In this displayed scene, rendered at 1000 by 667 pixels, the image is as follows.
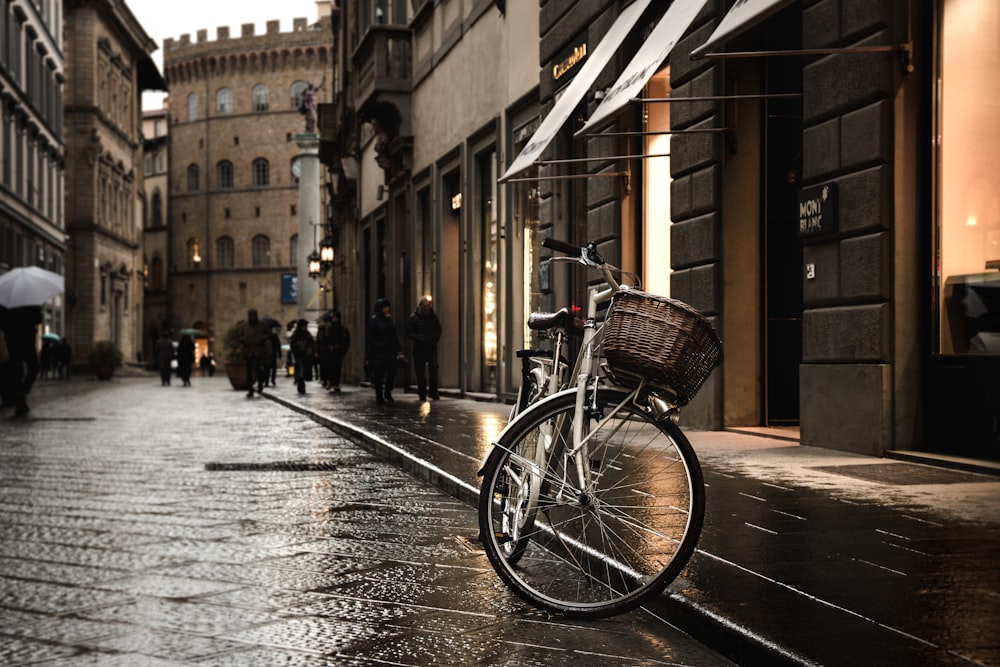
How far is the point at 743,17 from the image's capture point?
808 cm

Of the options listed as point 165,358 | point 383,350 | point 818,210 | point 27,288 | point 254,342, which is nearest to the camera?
point 818,210

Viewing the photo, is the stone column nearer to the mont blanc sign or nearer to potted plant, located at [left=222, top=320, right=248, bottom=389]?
potted plant, located at [left=222, top=320, right=248, bottom=389]

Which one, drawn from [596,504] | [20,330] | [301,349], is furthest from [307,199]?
[596,504]

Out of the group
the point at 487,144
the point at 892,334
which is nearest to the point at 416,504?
the point at 892,334

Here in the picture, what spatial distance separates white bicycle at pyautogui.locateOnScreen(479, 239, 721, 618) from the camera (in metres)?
4.56

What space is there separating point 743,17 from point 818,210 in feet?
7.16

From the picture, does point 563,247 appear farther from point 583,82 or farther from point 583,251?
point 583,82

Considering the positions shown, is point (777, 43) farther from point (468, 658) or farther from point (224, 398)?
point (224, 398)

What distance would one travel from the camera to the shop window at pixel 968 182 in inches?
339

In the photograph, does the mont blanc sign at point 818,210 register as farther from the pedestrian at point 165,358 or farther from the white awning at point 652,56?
the pedestrian at point 165,358

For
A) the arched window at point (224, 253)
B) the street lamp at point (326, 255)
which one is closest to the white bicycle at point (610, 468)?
the street lamp at point (326, 255)

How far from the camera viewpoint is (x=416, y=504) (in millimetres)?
8297

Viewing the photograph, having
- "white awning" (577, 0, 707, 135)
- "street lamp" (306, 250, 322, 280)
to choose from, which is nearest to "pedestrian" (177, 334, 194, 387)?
"street lamp" (306, 250, 322, 280)

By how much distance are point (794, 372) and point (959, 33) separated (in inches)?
150
